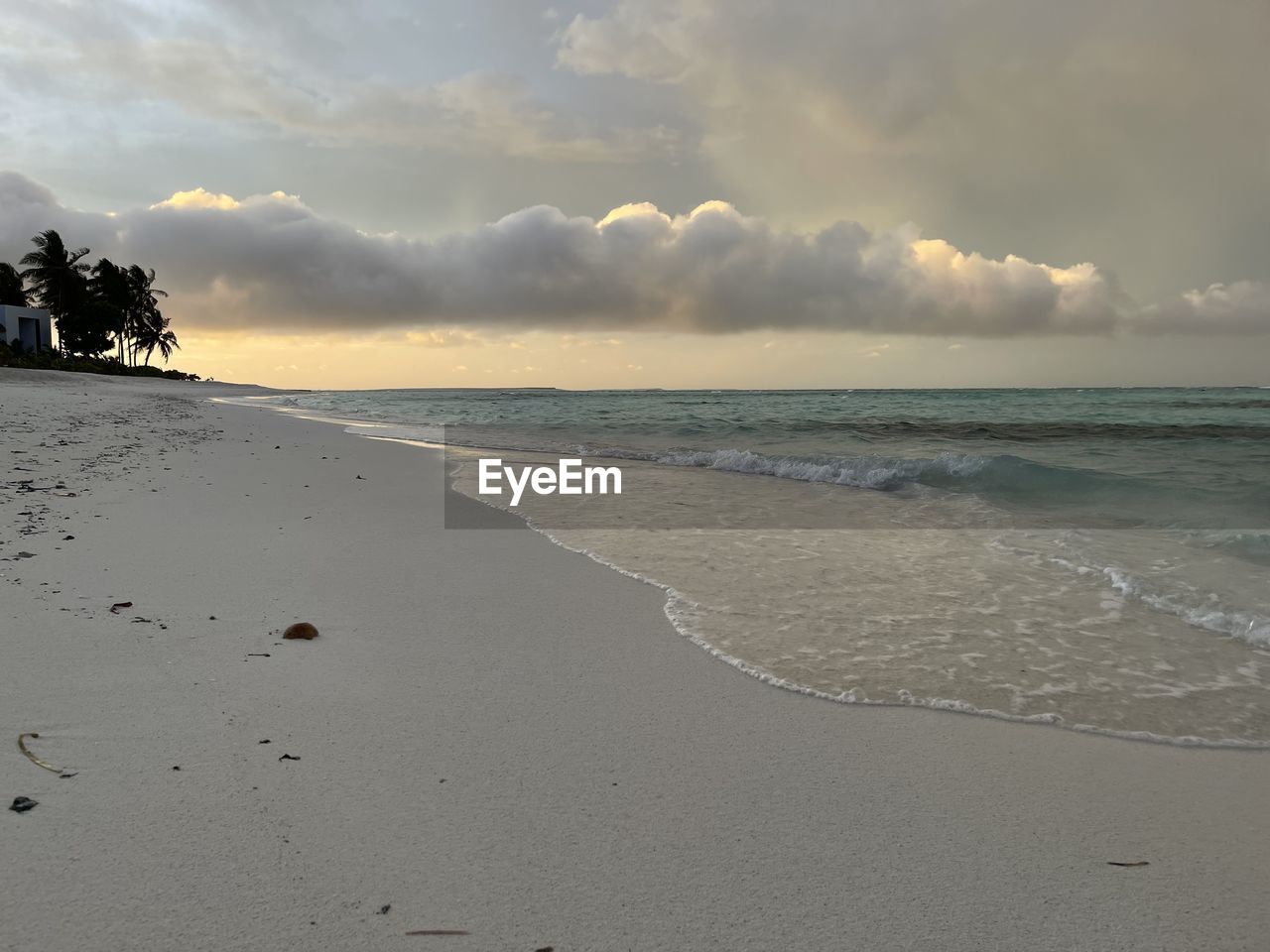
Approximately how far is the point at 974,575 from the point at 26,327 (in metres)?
62.4

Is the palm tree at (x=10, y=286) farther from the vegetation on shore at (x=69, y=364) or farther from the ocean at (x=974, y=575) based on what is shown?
the ocean at (x=974, y=575)

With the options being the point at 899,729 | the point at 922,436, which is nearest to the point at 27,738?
the point at 899,729

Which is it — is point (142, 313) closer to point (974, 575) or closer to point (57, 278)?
point (57, 278)

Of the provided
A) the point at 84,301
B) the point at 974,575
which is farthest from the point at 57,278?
the point at 974,575

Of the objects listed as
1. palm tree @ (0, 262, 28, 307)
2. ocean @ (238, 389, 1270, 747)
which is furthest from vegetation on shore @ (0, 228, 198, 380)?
ocean @ (238, 389, 1270, 747)

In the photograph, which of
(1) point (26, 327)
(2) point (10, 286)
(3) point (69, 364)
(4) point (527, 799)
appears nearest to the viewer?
(4) point (527, 799)

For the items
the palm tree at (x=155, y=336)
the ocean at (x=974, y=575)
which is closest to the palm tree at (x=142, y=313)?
the palm tree at (x=155, y=336)

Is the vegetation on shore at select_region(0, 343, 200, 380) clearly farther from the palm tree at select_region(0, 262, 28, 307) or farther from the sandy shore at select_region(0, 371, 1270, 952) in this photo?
the sandy shore at select_region(0, 371, 1270, 952)

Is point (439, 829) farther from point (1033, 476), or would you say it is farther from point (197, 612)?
point (1033, 476)

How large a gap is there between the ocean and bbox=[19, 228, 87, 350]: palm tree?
57.0 metres

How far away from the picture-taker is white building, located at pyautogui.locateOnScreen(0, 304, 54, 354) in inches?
1834

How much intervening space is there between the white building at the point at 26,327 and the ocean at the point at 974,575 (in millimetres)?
50101

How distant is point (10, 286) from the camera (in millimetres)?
57750

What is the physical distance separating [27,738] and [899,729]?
3.30 meters
